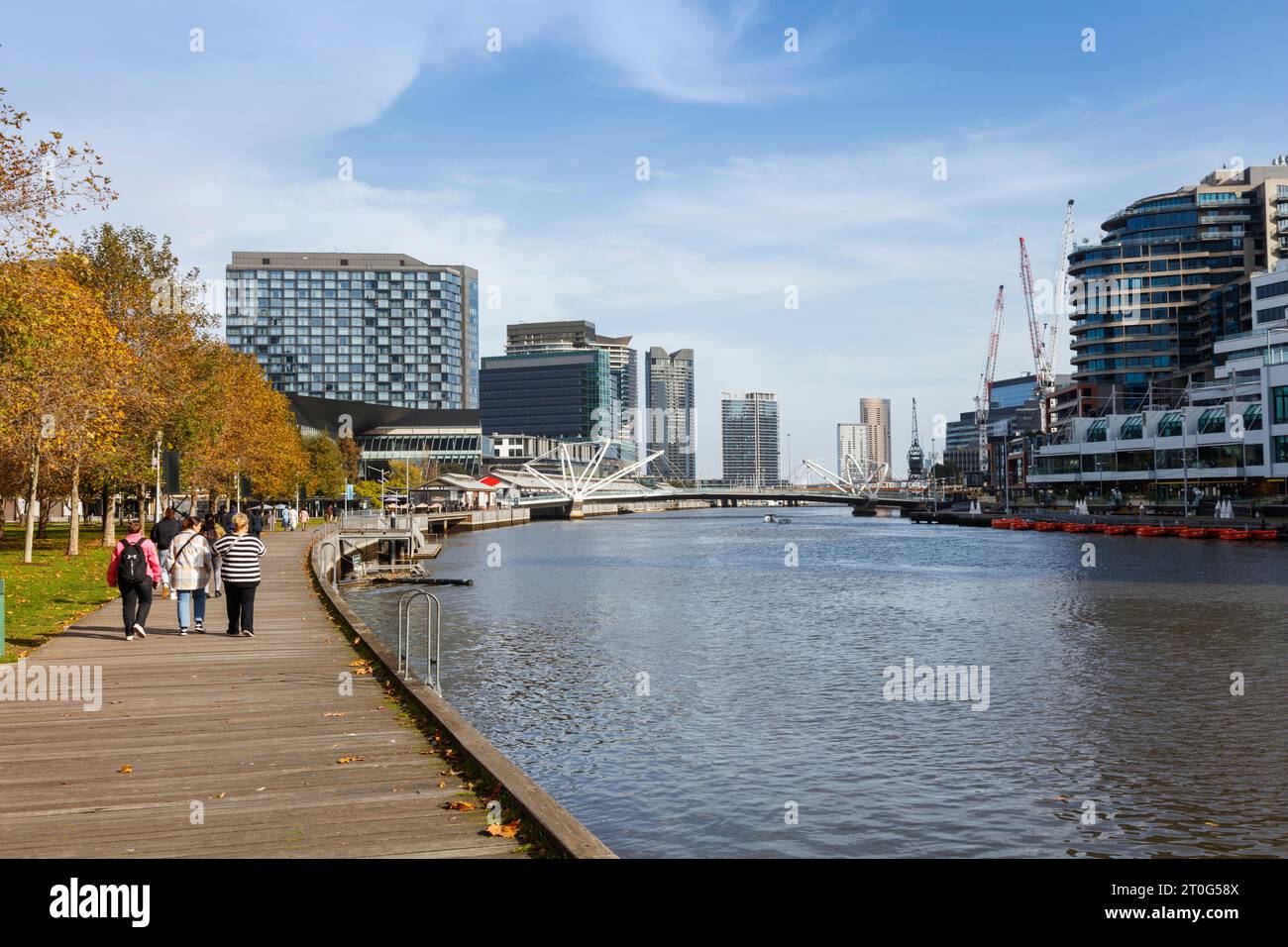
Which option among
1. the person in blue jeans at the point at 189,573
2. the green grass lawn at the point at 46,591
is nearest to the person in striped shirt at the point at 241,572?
the person in blue jeans at the point at 189,573

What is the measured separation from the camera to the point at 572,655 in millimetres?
36594

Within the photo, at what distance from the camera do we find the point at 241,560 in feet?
80.5

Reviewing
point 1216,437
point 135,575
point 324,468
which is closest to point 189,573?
point 135,575

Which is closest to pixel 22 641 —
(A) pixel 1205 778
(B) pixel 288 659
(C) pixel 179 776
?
(B) pixel 288 659

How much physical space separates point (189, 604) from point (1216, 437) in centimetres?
14382

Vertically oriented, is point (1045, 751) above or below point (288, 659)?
below

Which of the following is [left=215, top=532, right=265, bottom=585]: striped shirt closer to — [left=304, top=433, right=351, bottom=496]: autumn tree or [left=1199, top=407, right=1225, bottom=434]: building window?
[left=304, top=433, right=351, bottom=496]: autumn tree

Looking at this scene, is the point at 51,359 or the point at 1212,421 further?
the point at 1212,421

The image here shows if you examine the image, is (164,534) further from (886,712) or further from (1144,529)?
(1144,529)

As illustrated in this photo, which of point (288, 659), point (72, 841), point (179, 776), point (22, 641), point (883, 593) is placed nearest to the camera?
point (72, 841)
